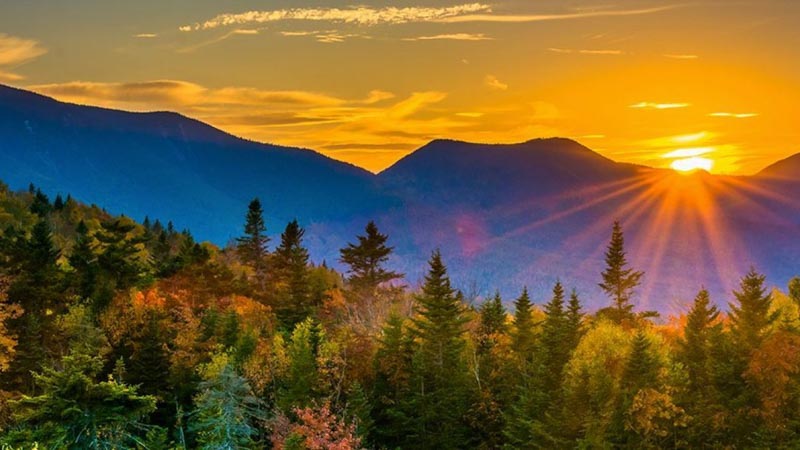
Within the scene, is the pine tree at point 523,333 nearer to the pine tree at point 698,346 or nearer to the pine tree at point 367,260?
the pine tree at point 698,346

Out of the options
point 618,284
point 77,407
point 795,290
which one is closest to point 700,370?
point 618,284

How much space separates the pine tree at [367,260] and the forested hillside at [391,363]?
14.3 feet

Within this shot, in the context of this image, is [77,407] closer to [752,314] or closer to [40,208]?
[752,314]

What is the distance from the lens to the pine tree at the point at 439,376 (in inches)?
2509

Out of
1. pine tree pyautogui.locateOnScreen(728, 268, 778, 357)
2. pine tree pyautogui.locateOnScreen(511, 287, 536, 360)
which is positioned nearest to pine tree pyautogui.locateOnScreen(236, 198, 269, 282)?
pine tree pyautogui.locateOnScreen(511, 287, 536, 360)

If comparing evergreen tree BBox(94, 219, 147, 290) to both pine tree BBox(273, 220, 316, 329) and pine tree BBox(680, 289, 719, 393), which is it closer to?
pine tree BBox(273, 220, 316, 329)

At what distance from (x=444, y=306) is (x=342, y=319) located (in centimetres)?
2147

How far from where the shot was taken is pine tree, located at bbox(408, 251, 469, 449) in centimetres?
6372

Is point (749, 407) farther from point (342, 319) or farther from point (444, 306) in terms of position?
point (342, 319)

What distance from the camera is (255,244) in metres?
105

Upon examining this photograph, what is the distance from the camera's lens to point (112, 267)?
78062 millimetres

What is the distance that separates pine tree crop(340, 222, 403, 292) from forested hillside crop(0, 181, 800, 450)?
4369 millimetres

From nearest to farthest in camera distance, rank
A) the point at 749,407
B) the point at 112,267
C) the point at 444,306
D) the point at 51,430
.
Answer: the point at 51,430 < the point at 749,407 < the point at 444,306 < the point at 112,267

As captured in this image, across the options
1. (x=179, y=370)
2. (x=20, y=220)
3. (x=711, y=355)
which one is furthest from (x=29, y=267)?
(x=20, y=220)
